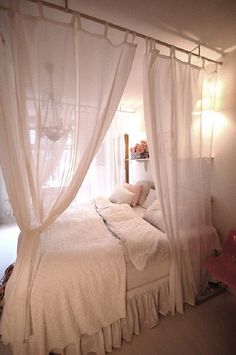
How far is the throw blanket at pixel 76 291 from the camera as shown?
46.6 inches

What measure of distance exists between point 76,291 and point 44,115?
125cm

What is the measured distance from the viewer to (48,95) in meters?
1.12

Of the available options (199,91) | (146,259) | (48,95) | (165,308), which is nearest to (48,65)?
(48,95)

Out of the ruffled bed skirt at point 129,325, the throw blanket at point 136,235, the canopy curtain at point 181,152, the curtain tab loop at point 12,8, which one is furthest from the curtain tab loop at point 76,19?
the ruffled bed skirt at point 129,325

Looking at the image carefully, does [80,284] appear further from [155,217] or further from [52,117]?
[52,117]

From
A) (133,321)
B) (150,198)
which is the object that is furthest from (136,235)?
(150,198)

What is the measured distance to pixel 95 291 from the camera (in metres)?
1.29

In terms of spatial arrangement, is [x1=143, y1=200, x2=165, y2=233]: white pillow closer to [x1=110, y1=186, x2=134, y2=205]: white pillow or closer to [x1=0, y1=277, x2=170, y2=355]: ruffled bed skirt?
[x1=0, y1=277, x2=170, y2=355]: ruffled bed skirt

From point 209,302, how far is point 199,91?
2.21 m

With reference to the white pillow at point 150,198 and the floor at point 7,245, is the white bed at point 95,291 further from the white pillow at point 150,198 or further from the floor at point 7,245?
the floor at point 7,245

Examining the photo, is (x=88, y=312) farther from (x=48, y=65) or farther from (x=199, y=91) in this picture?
(x=199, y=91)

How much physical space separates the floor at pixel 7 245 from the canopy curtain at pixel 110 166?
1.50 metres

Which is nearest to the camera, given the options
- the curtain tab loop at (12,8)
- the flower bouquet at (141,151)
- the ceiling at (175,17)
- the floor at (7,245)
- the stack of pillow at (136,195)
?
the curtain tab loop at (12,8)

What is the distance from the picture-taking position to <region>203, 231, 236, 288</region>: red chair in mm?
1341
